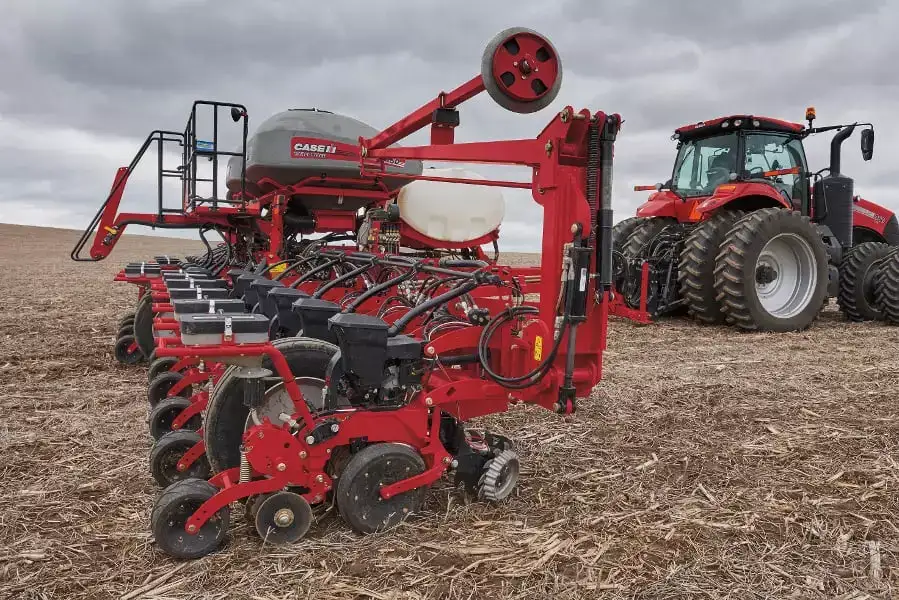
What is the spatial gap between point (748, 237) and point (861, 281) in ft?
8.84

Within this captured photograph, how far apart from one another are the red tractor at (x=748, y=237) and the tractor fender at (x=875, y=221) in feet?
3.25

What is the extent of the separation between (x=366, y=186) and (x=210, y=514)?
5.36m

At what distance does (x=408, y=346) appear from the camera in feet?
9.77

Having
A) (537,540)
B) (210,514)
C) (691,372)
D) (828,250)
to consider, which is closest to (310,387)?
(210,514)

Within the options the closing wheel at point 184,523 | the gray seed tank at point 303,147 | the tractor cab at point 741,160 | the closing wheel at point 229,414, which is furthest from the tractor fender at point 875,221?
the closing wheel at point 184,523

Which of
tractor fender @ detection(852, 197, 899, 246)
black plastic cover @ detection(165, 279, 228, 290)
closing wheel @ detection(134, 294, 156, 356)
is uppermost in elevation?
tractor fender @ detection(852, 197, 899, 246)

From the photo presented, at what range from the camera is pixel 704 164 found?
9156 mm

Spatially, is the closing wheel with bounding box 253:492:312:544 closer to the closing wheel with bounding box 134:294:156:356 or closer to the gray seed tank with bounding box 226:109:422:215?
the closing wheel with bounding box 134:294:156:356

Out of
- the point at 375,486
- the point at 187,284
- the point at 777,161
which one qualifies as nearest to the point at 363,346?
the point at 375,486

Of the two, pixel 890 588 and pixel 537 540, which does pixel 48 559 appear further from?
pixel 890 588

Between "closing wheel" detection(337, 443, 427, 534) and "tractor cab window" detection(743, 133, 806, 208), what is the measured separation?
7150 mm

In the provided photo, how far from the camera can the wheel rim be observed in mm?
8477

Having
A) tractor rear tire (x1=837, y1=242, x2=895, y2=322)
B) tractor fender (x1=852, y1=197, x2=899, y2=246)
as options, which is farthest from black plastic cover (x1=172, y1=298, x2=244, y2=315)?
tractor fender (x1=852, y1=197, x2=899, y2=246)

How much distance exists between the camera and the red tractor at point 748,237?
795 centimetres
